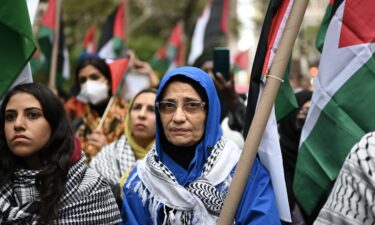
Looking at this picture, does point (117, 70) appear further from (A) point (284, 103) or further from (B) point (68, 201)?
(B) point (68, 201)

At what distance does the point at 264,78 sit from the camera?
3.32m

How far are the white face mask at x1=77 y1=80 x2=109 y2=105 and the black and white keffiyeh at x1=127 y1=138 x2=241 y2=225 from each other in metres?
2.60

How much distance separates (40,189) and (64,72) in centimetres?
707

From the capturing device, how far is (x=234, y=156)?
134 inches

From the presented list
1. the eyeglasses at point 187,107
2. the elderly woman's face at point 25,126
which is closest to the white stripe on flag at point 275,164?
the eyeglasses at point 187,107

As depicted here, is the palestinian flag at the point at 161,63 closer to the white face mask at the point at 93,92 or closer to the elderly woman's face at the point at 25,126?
the white face mask at the point at 93,92

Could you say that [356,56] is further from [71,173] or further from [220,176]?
[71,173]

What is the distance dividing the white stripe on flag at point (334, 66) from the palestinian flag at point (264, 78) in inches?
8.2

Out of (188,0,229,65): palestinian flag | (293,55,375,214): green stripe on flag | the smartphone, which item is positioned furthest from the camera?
(188,0,229,65): palestinian flag

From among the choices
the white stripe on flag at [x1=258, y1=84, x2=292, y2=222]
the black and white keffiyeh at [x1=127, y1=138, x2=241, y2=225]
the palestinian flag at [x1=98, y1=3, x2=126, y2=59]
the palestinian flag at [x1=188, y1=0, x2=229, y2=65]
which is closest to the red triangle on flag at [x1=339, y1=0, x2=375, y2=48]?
the white stripe on flag at [x1=258, y1=84, x2=292, y2=222]

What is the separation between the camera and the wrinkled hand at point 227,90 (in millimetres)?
5129

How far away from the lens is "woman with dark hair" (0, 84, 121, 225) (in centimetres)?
322

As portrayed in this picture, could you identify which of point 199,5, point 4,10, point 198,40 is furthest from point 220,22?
point 199,5

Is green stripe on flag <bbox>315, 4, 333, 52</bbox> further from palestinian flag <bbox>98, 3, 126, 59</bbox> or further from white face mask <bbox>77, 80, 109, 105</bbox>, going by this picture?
palestinian flag <bbox>98, 3, 126, 59</bbox>
